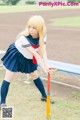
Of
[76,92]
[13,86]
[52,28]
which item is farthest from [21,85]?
[52,28]

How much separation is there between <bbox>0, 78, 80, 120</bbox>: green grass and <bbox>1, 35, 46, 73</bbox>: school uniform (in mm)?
656

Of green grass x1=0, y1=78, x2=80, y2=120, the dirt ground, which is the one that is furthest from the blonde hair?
the dirt ground

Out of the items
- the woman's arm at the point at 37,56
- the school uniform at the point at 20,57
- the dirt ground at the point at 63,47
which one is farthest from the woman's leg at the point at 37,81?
the dirt ground at the point at 63,47

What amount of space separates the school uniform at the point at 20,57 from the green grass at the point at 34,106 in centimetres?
66

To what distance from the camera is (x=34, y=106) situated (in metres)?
6.14

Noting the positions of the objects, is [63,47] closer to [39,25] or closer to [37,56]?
[37,56]

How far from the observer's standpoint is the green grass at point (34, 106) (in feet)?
18.6

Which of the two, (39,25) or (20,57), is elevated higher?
(39,25)

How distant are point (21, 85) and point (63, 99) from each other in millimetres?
1240

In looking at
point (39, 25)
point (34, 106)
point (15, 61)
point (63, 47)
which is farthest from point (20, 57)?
point (63, 47)

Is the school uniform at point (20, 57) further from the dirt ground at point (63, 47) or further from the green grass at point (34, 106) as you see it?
the dirt ground at point (63, 47)

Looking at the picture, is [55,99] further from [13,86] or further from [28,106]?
[13,86]

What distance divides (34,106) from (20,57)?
0.93 metres

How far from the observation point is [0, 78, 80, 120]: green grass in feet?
18.6
